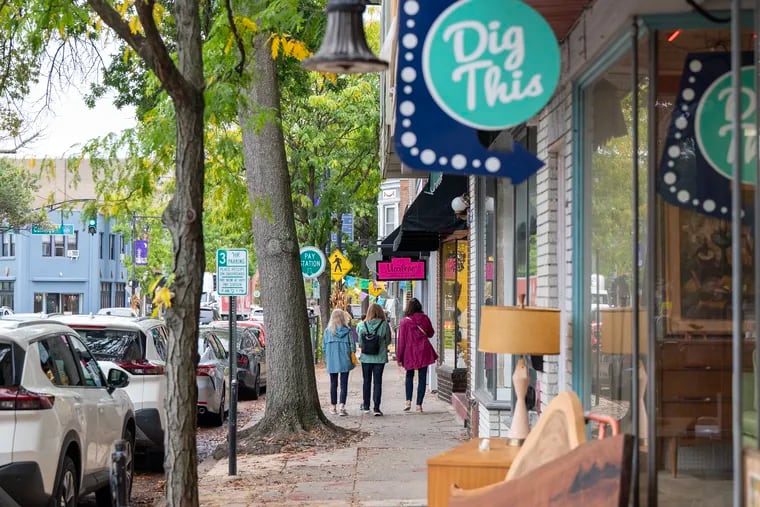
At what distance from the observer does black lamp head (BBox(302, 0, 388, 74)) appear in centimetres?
536

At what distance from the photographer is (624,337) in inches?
255

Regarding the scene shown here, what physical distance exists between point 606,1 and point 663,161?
1.23 meters

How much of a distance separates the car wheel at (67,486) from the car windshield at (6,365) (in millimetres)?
851

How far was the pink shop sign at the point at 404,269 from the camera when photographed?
89.6ft

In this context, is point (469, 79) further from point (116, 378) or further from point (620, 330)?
point (116, 378)

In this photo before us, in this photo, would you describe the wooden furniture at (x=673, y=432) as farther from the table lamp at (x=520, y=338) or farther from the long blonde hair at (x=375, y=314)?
the long blonde hair at (x=375, y=314)

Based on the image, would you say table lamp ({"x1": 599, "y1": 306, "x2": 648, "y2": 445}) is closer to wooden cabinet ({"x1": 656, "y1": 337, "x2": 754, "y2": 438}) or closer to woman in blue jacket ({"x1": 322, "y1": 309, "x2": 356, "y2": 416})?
wooden cabinet ({"x1": 656, "y1": 337, "x2": 754, "y2": 438})

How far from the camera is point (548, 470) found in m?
4.77

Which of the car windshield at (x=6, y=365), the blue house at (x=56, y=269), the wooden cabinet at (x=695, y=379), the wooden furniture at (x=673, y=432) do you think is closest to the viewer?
the wooden cabinet at (x=695, y=379)

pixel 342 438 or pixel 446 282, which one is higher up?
pixel 446 282

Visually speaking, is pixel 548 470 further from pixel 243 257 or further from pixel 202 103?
pixel 243 257

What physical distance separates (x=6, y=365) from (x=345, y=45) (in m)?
4.42

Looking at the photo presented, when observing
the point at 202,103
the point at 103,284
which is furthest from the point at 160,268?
the point at 202,103

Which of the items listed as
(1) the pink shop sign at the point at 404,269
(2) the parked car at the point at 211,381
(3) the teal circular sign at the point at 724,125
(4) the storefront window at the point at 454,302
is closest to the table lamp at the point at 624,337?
(3) the teal circular sign at the point at 724,125
